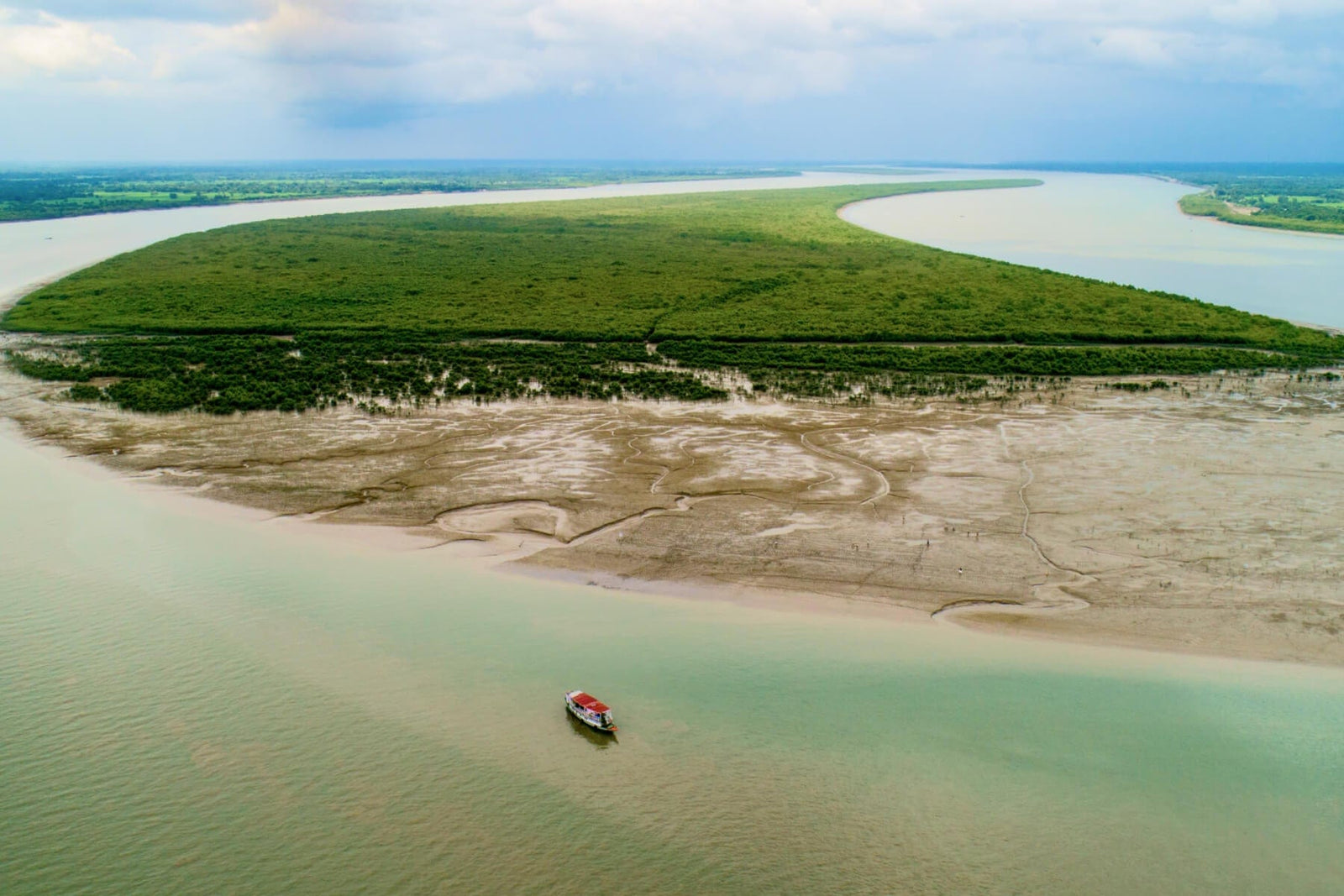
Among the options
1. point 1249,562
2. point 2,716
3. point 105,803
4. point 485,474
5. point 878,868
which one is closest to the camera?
point 878,868

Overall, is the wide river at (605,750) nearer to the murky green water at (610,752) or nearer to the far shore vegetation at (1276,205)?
the murky green water at (610,752)

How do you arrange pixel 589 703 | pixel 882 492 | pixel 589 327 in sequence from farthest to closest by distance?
pixel 589 327, pixel 882 492, pixel 589 703

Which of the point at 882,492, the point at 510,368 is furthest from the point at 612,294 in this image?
the point at 882,492

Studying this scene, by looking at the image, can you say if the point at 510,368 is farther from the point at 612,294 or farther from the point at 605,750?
the point at 605,750

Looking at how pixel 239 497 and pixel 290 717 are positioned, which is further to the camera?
pixel 239 497

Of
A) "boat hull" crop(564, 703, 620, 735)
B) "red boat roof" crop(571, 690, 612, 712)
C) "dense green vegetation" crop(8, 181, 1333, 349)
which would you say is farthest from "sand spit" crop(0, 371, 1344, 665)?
"dense green vegetation" crop(8, 181, 1333, 349)

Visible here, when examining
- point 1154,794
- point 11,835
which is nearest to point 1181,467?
point 1154,794

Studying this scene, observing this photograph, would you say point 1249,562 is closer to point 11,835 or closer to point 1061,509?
point 1061,509

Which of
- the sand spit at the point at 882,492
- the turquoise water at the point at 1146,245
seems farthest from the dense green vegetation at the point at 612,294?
the sand spit at the point at 882,492
